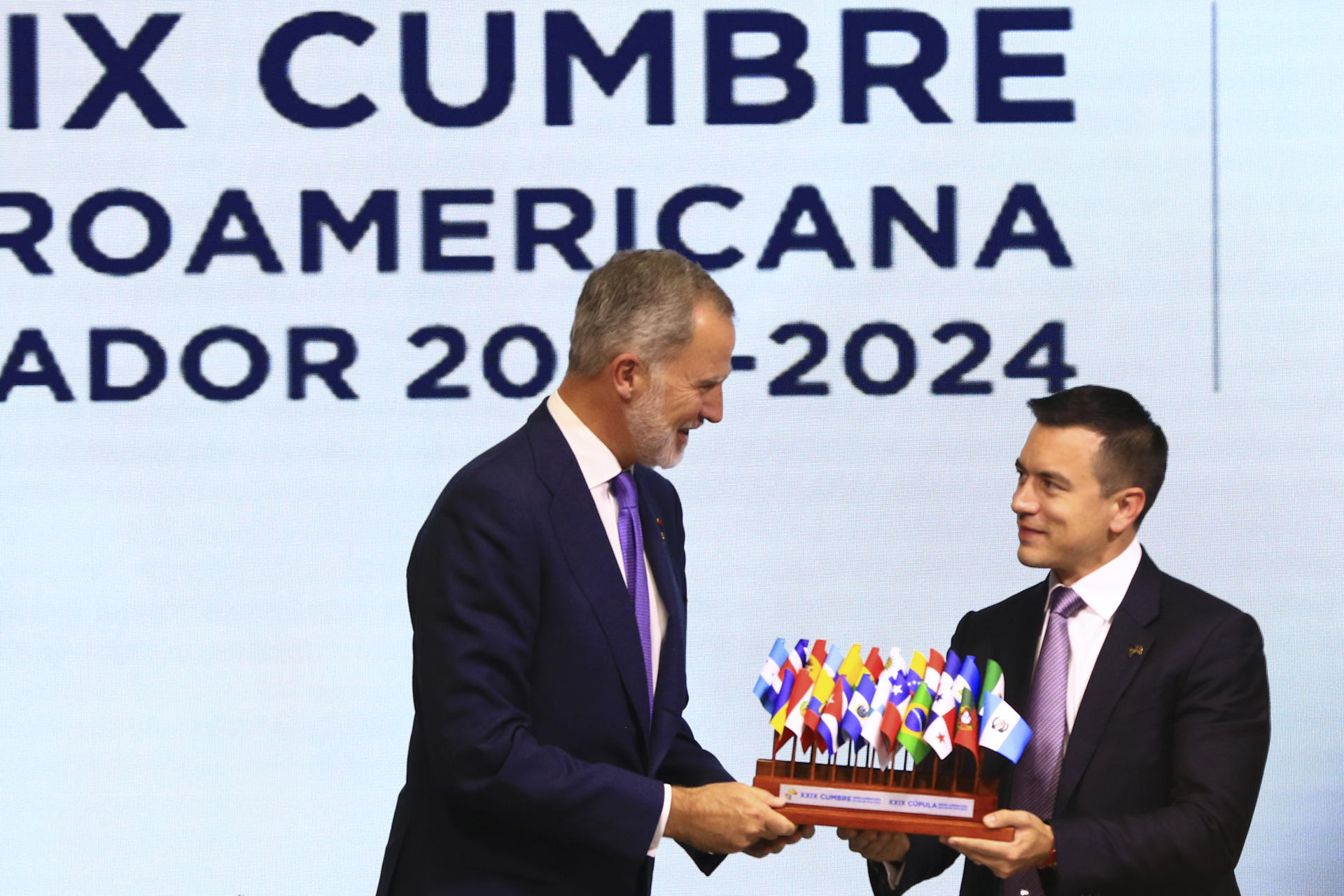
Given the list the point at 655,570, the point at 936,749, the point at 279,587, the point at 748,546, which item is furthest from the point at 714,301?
the point at 279,587

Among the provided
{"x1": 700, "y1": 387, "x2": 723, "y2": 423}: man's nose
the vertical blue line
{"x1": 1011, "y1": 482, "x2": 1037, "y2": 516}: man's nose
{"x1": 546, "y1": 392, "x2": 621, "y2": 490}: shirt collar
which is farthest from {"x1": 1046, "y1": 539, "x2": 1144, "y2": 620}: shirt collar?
the vertical blue line

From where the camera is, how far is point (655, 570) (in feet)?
9.03

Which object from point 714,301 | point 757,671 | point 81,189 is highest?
point 81,189

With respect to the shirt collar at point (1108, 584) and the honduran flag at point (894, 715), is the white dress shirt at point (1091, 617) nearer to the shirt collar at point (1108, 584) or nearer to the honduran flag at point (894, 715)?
the shirt collar at point (1108, 584)

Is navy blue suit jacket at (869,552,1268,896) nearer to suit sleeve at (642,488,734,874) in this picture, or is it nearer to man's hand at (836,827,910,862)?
man's hand at (836,827,910,862)

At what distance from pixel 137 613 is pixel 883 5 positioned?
2.36m

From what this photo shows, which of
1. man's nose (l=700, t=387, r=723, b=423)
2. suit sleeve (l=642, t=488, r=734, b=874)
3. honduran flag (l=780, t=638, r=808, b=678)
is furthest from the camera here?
suit sleeve (l=642, t=488, r=734, b=874)

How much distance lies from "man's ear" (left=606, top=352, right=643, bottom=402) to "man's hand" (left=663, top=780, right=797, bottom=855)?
2.00 ft

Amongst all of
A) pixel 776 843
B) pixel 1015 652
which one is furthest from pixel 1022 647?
pixel 776 843

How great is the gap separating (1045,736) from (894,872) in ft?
1.22

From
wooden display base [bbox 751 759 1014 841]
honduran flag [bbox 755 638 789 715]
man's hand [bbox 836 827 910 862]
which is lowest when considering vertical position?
man's hand [bbox 836 827 910 862]

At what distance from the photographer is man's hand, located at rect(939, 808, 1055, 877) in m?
2.41

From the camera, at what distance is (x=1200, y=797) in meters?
2.45

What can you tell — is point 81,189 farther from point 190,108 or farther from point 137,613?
point 137,613
